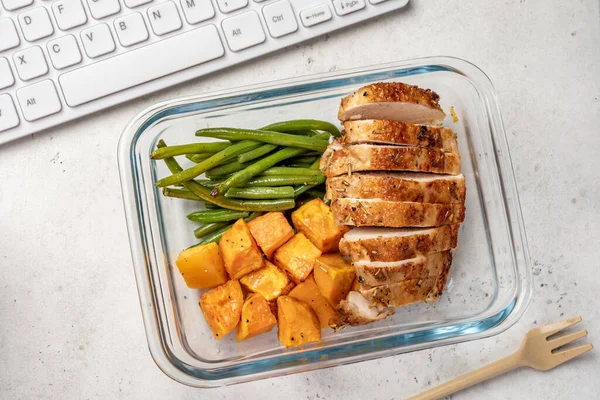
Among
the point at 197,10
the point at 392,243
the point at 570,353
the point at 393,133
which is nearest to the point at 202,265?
the point at 392,243

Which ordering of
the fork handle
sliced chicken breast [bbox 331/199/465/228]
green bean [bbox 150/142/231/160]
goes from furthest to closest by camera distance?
the fork handle
green bean [bbox 150/142/231/160]
sliced chicken breast [bbox 331/199/465/228]

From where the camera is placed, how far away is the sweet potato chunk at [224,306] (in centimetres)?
161

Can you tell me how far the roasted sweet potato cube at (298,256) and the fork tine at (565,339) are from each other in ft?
2.62

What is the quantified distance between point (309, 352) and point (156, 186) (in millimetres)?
675

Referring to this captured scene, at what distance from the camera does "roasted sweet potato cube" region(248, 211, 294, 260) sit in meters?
1.60

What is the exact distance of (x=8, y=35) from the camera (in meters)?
1.65

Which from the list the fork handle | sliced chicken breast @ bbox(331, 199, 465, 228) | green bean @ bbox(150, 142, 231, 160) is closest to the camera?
sliced chicken breast @ bbox(331, 199, 465, 228)

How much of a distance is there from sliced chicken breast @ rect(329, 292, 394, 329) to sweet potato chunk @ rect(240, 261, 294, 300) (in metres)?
0.17

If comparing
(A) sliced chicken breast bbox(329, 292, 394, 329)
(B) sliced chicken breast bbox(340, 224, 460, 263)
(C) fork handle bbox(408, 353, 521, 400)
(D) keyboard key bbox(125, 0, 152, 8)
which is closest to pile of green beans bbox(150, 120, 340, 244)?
(B) sliced chicken breast bbox(340, 224, 460, 263)

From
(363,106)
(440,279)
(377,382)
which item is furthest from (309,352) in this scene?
(363,106)

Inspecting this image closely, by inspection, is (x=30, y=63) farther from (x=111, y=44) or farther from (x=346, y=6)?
(x=346, y=6)

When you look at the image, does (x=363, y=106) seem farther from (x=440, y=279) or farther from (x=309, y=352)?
(x=309, y=352)

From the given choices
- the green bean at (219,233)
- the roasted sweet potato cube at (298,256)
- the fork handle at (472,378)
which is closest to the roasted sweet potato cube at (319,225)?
the roasted sweet potato cube at (298,256)

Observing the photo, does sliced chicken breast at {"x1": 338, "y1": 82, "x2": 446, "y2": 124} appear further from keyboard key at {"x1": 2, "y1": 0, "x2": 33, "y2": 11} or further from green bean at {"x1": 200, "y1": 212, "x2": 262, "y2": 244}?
keyboard key at {"x1": 2, "y1": 0, "x2": 33, "y2": 11}
